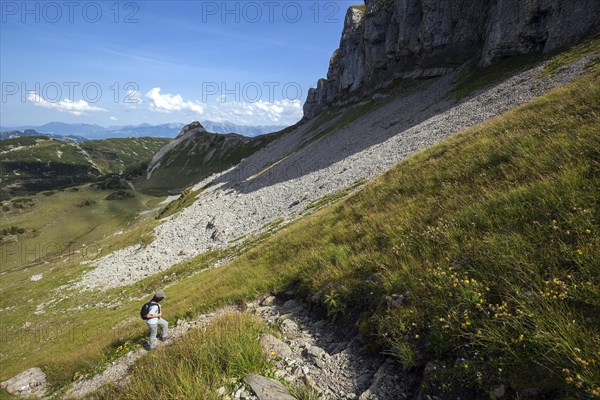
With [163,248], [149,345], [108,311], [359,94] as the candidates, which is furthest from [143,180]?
[149,345]

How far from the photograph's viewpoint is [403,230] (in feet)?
31.0

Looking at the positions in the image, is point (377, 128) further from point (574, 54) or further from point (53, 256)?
point (53, 256)

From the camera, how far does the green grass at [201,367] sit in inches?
209

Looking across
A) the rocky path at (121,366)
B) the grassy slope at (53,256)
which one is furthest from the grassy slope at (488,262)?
the grassy slope at (53,256)

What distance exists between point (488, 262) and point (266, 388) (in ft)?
16.2

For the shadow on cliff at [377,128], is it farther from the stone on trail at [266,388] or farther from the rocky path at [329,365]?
the stone on trail at [266,388]

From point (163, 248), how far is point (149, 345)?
32.3 m

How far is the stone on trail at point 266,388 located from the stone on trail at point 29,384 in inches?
513

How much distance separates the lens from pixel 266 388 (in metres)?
5.51

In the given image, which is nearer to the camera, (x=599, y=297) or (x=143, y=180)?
(x=599, y=297)

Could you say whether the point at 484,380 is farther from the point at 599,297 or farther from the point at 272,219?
the point at 272,219

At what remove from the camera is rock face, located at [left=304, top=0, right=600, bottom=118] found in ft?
135

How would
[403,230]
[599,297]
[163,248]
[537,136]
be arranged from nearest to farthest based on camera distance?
[599,297]
[403,230]
[537,136]
[163,248]

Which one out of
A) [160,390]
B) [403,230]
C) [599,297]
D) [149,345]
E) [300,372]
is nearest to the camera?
[599,297]
